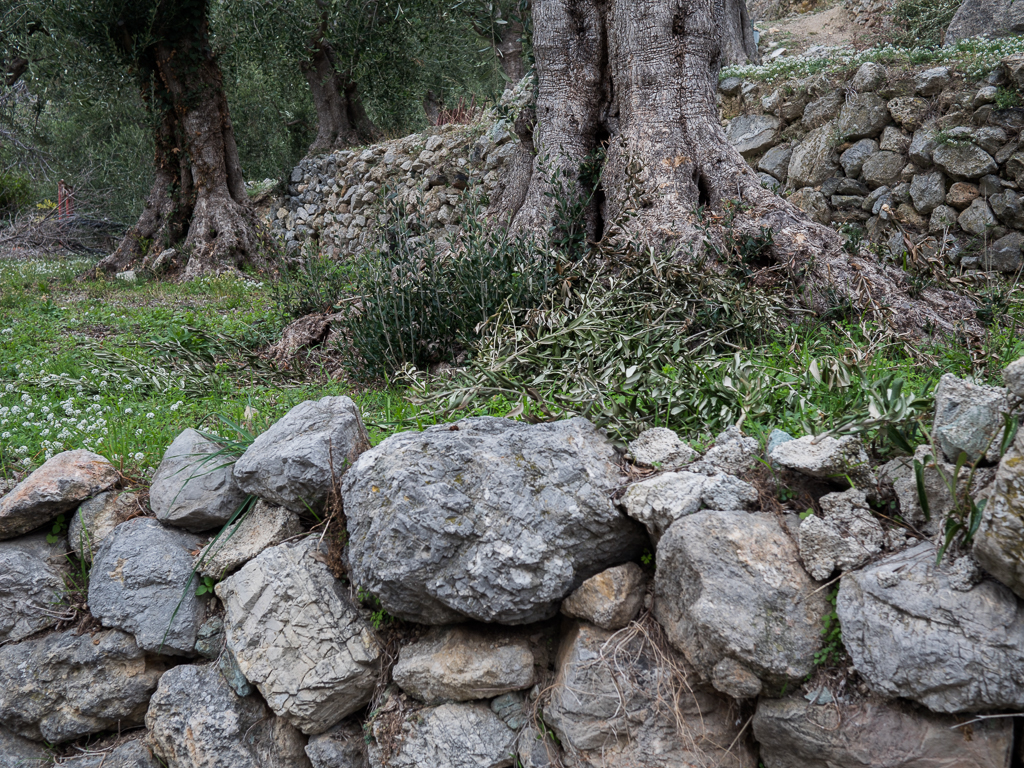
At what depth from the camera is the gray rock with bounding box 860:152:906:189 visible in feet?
24.3

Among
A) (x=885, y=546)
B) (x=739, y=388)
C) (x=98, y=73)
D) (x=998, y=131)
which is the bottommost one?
(x=885, y=546)

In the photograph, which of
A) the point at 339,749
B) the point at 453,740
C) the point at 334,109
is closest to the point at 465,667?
the point at 453,740

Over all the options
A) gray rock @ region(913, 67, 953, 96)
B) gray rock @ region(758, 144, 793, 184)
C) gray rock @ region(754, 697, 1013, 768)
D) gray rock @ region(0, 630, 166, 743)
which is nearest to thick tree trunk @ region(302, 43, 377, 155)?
gray rock @ region(758, 144, 793, 184)

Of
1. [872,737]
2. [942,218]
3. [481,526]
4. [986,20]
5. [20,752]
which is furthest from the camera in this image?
[986,20]

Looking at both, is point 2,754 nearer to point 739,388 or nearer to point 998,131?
point 739,388

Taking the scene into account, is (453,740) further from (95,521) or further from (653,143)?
(653,143)

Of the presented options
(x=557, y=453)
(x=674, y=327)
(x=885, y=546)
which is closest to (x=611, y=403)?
(x=557, y=453)

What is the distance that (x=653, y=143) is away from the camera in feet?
15.5

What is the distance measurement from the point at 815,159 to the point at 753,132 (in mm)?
915

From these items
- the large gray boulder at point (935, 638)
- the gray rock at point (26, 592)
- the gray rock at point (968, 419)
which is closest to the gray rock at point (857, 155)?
the gray rock at point (968, 419)

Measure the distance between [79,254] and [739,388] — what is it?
14.5 metres

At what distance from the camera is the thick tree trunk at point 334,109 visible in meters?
12.9

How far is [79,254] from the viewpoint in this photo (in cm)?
1370

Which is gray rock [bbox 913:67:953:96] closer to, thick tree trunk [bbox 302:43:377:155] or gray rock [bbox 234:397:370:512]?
gray rock [bbox 234:397:370:512]
